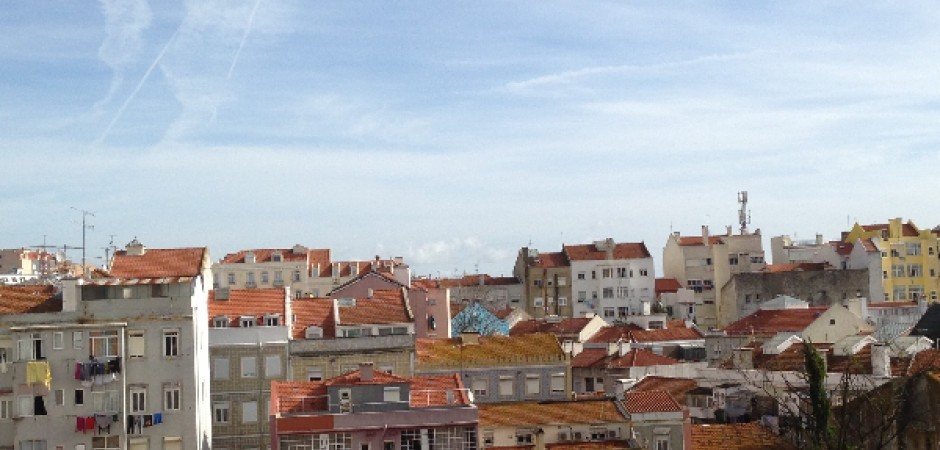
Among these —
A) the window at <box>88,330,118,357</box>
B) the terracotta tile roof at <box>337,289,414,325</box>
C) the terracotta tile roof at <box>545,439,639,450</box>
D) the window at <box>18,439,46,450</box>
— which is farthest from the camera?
the terracotta tile roof at <box>337,289,414,325</box>

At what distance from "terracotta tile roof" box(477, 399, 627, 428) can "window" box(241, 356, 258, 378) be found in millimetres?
10608

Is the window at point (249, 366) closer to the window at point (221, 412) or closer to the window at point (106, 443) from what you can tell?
the window at point (221, 412)

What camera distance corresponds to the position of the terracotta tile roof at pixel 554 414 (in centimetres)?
5534

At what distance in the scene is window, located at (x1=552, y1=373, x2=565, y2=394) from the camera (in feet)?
221

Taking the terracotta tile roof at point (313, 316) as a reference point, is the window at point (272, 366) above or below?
below

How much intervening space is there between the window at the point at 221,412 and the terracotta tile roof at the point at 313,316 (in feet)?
16.7

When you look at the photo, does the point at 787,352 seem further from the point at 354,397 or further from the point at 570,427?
the point at 354,397

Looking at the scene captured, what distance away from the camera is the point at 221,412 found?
58719 millimetres

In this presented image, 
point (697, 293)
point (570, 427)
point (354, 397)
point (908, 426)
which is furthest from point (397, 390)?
point (697, 293)

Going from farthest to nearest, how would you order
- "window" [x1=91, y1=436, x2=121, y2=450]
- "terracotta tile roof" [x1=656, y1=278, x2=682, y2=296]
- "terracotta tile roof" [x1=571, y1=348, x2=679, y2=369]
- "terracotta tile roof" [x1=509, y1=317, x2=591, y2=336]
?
"terracotta tile roof" [x1=656, y1=278, x2=682, y2=296]
"terracotta tile roof" [x1=509, y1=317, x2=591, y2=336]
"terracotta tile roof" [x1=571, y1=348, x2=679, y2=369]
"window" [x1=91, y1=436, x2=121, y2=450]

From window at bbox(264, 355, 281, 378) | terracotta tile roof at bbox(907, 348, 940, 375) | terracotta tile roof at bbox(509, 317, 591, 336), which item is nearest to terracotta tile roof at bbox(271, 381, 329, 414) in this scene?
window at bbox(264, 355, 281, 378)

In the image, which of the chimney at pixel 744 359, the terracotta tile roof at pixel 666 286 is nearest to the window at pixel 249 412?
the chimney at pixel 744 359

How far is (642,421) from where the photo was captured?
56.4 meters

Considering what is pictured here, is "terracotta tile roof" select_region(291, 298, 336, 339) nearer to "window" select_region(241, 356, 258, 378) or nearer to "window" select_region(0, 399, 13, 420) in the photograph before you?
"window" select_region(241, 356, 258, 378)
